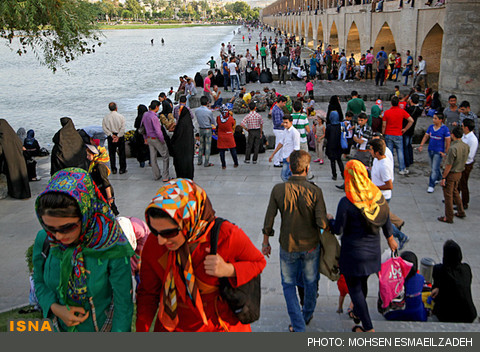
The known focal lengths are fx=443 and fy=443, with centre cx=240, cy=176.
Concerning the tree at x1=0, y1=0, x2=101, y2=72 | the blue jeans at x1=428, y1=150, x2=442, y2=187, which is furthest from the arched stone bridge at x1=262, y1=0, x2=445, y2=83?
the tree at x1=0, y1=0, x2=101, y2=72

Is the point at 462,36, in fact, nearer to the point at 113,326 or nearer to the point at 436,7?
the point at 436,7

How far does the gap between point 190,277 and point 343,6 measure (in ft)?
108

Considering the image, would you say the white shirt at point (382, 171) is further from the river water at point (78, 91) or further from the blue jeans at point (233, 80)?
the blue jeans at point (233, 80)

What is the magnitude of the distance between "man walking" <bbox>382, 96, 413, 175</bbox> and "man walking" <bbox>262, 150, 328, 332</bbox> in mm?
5121

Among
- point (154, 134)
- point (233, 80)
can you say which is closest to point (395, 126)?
point (154, 134)

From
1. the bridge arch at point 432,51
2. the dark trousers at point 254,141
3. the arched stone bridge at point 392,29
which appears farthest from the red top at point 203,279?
the bridge arch at point 432,51

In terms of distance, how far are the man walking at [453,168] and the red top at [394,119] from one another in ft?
6.70

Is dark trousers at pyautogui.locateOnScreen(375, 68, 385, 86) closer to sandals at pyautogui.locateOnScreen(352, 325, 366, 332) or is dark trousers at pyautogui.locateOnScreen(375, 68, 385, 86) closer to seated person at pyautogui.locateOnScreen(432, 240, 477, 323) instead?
seated person at pyautogui.locateOnScreen(432, 240, 477, 323)

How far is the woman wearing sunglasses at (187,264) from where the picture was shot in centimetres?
204

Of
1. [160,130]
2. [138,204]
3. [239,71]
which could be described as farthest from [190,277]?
[239,71]

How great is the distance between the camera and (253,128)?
945 centimetres

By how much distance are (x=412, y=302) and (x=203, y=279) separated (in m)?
2.46

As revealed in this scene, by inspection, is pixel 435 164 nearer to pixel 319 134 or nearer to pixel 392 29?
pixel 319 134

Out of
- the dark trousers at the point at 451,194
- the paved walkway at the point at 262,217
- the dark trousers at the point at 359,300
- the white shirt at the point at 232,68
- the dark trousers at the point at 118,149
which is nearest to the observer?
the dark trousers at the point at 359,300
